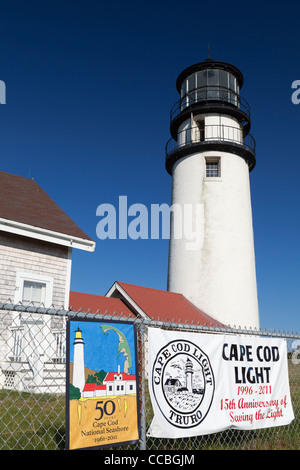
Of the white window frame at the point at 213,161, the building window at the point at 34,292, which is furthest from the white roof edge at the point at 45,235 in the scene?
the white window frame at the point at 213,161

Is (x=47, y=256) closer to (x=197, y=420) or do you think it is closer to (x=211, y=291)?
(x=197, y=420)

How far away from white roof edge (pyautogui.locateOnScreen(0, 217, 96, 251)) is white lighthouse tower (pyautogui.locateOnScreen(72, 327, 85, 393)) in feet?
23.6

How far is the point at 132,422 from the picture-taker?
369 centimetres

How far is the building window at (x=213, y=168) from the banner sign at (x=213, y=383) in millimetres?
16581

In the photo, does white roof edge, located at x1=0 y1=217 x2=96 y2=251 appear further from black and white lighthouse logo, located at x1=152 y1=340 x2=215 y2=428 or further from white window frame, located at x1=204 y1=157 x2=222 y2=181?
white window frame, located at x1=204 y1=157 x2=222 y2=181

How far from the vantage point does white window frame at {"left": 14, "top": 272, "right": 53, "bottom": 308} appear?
1037 cm

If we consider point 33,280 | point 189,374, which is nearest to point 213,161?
point 33,280

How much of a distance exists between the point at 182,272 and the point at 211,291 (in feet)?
6.02

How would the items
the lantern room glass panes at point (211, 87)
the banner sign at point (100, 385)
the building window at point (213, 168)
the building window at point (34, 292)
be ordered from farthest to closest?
the lantern room glass panes at point (211, 87), the building window at point (213, 168), the building window at point (34, 292), the banner sign at point (100, 385)

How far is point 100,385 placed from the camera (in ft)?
11.6

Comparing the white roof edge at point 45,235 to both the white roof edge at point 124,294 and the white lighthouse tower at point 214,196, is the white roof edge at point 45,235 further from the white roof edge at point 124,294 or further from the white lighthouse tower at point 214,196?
the white lighthouse tower at point 214,196

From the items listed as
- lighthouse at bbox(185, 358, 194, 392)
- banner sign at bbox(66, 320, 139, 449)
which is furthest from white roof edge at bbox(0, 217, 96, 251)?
lighthouse at bbox(185, 358, 194, 392)

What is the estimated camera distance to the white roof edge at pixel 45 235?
1009cm

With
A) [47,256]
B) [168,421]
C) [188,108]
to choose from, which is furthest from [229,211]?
[168,421]
